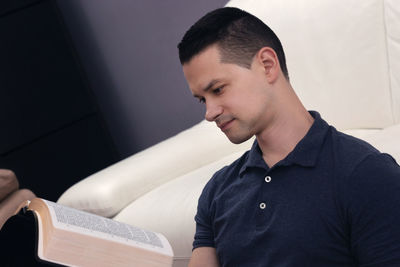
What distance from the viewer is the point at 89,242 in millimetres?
969

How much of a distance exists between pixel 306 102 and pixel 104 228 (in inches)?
35.5

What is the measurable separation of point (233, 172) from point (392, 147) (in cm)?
33

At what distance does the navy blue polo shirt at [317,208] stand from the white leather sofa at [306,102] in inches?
16.5

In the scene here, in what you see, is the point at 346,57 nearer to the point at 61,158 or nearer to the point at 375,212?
the point at 375,212

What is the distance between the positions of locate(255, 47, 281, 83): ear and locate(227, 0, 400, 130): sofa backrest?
64 centimetres

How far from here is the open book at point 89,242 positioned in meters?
0.93

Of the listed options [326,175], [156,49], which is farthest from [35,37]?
[326,175]

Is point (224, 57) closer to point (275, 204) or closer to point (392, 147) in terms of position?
point (275, 204)

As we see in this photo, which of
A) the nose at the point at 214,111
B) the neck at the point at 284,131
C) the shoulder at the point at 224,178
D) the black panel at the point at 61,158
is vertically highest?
the nose at the point at 214,111

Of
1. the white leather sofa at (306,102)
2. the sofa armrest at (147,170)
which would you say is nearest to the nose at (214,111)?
the white leather sofa at (306,102)

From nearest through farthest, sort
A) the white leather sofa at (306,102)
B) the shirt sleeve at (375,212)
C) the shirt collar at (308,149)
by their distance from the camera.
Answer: the shirt sleeve at (375,212) → the shirt collar at (308,149) → the white leather sofa at (306,102)

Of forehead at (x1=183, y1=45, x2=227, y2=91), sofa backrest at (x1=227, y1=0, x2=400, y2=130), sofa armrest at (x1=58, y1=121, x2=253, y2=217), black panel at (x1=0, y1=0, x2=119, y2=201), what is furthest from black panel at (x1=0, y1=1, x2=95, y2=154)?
forehead at (x1=183, y1=45, x2=227, y2=91)

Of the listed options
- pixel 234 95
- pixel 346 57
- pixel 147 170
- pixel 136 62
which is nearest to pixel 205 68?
pixel 234 95

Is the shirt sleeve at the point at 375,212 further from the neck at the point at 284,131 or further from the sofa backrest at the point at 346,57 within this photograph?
the sofa backrest at the point at 346,57
